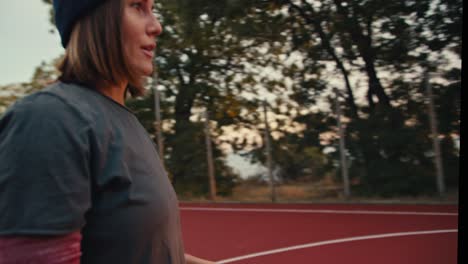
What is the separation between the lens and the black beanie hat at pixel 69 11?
0.93m

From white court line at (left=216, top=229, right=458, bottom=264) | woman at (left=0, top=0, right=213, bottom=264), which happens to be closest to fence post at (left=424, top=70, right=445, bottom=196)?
white court line at (left=216, top=229, right=458, bottom=264)

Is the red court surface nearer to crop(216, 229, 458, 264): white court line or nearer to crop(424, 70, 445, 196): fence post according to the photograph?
crop(216, 229, 458, 264): white court line

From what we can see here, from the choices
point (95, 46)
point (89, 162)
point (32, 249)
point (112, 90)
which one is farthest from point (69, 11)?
point (32, 249)

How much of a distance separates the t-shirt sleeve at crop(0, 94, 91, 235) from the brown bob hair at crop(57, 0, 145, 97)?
0.75ft

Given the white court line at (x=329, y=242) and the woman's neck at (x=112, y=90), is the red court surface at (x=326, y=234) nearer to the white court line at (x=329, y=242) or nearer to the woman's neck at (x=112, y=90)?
the white court line at (x=329, y=242)

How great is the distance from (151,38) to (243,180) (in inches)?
425

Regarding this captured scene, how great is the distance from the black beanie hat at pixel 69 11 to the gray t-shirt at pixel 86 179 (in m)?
0.16

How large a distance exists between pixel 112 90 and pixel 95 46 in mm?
114

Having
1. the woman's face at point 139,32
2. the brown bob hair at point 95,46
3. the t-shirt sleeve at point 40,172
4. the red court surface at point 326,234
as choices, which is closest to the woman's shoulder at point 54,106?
the t-shirt sleeve at point 40,172

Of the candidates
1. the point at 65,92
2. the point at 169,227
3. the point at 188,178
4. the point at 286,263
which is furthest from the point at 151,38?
the point at 188,178

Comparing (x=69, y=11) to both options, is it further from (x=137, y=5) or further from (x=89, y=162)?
(x=89, y=162)

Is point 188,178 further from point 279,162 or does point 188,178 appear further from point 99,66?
point 99,66

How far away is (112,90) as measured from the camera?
1.04 m

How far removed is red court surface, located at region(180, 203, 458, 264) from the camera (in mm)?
5832
